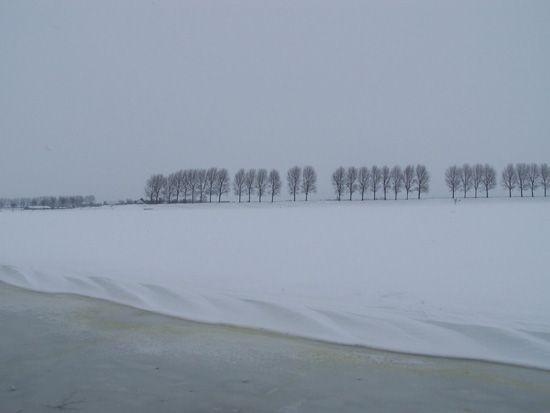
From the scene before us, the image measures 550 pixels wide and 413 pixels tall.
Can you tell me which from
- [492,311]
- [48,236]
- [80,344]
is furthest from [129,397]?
[48,236]

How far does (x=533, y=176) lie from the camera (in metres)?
73.2

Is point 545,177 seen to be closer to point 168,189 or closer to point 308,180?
point 308,180

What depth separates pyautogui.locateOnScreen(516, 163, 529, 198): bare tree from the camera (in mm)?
73062

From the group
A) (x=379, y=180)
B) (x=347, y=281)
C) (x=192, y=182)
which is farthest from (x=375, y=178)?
(x=347, y=281)

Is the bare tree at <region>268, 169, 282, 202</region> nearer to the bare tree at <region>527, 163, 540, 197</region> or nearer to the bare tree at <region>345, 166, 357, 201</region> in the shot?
the bare tree at <region>345, 166, 357, 201</region>

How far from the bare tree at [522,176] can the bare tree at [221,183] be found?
189 ft

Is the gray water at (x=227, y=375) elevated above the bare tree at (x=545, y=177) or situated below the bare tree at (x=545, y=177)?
below

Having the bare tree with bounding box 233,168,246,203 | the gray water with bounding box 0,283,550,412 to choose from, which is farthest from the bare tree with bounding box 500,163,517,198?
the gray water with bounding box 0,283,550,412

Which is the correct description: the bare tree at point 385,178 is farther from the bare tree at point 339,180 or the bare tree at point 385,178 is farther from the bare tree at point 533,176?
the bare tree at point 533,176

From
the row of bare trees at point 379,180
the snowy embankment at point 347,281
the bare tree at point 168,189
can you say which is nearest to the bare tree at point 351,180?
the row of bare trees at point 379,180

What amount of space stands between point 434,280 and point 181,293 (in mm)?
5874

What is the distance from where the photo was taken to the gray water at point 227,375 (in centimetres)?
395

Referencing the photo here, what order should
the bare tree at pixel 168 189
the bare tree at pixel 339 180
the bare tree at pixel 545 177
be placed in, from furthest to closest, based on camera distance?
the bare tree at pixel 168 189, the bare tree at pixel 339 180, the bare tree at pixel 545 177

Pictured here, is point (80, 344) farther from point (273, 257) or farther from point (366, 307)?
point (273, 257)
